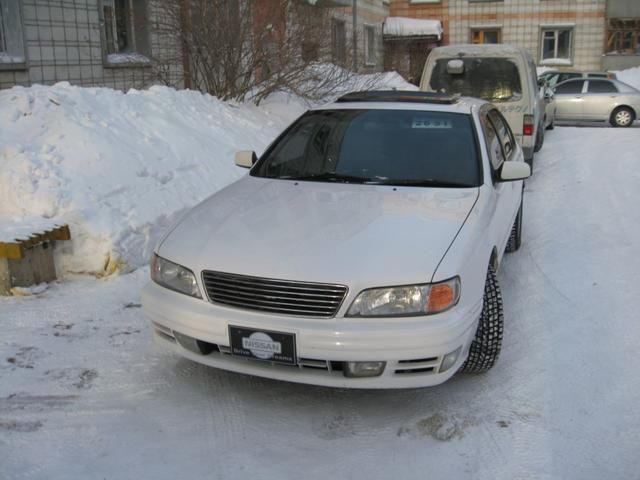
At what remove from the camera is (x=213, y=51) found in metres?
10.2

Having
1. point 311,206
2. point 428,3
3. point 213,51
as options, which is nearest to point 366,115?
point 311,206

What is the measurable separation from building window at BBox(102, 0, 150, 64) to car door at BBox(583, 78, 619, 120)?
36.8 feet

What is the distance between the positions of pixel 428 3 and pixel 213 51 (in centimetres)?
2502

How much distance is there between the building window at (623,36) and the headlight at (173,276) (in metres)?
32.1

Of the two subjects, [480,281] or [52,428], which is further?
[480,281]

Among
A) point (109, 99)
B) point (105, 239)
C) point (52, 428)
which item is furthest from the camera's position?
point (109, 99)

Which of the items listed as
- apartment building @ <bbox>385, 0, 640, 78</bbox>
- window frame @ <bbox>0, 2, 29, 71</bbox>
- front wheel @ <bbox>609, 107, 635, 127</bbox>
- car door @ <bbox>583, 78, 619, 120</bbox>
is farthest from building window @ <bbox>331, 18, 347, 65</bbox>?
apartment building @ <bbox>385, 0, 640, 78</bbox>

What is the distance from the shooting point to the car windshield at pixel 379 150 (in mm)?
4484

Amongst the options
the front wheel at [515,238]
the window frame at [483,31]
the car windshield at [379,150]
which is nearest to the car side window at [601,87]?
the front wheel at [515,238]

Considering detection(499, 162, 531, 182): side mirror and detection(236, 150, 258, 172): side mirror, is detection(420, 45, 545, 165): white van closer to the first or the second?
detection(499, 162, 531, 182): side mirror

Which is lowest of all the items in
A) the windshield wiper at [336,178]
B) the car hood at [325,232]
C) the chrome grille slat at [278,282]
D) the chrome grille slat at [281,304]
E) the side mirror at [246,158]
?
the chrome grille slat at [281,304]

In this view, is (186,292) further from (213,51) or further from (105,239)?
(213,51)

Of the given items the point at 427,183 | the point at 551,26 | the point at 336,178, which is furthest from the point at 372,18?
the point at 427,183

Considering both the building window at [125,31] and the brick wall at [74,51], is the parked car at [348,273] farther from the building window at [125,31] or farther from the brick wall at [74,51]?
the building window at [125,31]
